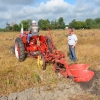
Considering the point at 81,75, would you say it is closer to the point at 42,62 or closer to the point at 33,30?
the point at 42,62

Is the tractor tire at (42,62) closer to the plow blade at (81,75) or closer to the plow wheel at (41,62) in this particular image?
the plow wheel at (41,62)

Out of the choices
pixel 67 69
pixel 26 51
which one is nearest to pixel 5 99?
pixel 67 69

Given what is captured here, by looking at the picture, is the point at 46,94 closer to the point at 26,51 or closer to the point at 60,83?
the point at 60,83

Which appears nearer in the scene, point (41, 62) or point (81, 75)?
point (81, 75)

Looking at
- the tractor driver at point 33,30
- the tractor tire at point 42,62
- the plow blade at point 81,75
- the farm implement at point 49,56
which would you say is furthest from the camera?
the tractor driver at point 33,30

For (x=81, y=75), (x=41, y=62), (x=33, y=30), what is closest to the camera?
(x=81, y=75)

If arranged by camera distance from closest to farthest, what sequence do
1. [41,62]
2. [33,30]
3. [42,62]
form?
1. [42,62]
2. [41,62]
3. [33,30]

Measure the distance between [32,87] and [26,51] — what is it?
10.0 feet

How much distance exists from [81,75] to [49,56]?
148 cm

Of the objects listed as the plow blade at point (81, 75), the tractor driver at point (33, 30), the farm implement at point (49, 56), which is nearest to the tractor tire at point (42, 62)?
the farm implement at point (49, 56)

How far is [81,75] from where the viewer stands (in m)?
6.81

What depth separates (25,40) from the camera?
9.06 m

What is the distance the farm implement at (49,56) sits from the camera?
22.3ft

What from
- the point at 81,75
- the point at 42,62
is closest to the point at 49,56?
the point at 42,62
